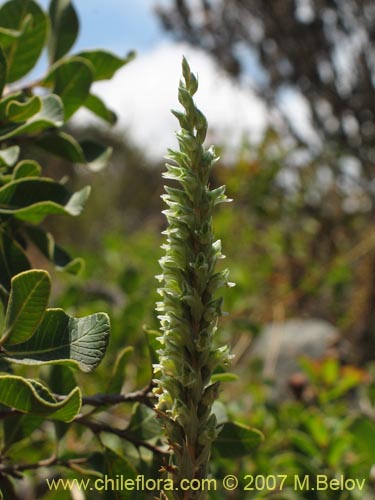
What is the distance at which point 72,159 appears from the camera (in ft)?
2.07

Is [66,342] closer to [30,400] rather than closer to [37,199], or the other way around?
[30,400]

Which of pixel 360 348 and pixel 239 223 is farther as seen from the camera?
pixel 239 223

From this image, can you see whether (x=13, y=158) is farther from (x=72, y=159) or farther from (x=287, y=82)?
(x=287, y=82)

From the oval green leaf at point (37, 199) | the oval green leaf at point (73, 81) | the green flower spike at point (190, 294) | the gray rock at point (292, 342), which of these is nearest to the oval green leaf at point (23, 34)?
the oval green leaf at point (73, 81)

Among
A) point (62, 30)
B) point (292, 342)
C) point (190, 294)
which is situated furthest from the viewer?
point (292, 342)

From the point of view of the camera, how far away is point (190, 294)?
0.37m

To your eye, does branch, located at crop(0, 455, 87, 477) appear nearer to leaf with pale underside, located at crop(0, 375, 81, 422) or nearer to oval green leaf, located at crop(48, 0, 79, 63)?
leaf with pale underside, located at crop(0, 375, 81, 422)

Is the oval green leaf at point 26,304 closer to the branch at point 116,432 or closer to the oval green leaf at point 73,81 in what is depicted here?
the branch at point 116,432

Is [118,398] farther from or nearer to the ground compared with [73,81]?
nearer to the ground

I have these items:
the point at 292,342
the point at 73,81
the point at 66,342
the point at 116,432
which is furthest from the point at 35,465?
the point at 292,342

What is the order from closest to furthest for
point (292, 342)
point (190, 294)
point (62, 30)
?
point (190, 294)
point (62, 30)
point (292, 342)

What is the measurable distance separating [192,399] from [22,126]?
0.92ft

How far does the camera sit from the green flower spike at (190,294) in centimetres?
37

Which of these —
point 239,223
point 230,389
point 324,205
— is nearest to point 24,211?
point 230,389
